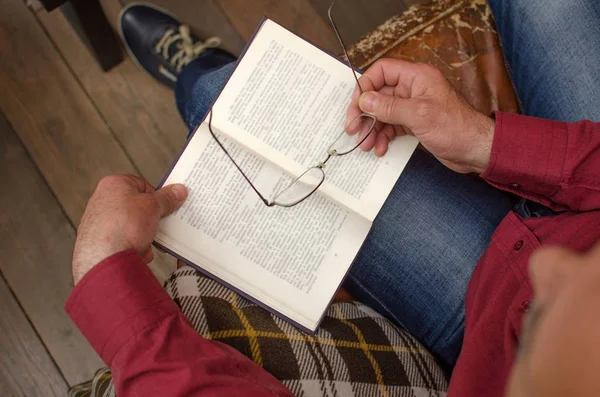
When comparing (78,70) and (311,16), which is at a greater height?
(311,16)

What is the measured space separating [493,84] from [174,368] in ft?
2.11

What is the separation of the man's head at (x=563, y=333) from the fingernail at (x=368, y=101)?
0.38m

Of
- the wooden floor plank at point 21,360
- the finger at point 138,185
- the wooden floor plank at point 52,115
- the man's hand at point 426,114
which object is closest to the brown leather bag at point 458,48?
the man's hand at point 426,114

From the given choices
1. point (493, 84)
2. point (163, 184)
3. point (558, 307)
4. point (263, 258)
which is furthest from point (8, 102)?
point (558, 307)

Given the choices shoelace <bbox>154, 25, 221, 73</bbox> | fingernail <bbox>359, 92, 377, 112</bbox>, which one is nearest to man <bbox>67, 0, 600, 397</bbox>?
fingernail <bbox>359, 92, 377, 112</bbox>

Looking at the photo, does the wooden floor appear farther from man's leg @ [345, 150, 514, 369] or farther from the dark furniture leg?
man's leg @ [345, 150, 514, 369]

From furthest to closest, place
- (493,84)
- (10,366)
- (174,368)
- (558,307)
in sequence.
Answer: (10,366) → (493,84) → (174,368) → (558,307)

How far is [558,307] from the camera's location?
27 centimetres

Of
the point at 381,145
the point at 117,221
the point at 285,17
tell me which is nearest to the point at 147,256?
the point at 117,221

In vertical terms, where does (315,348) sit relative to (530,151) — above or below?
below

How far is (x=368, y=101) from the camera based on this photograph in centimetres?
64

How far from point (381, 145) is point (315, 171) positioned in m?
0.10

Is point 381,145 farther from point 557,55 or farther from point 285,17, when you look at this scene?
point 285,17

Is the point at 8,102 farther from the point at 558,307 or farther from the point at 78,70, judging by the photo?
the point at 558,307
